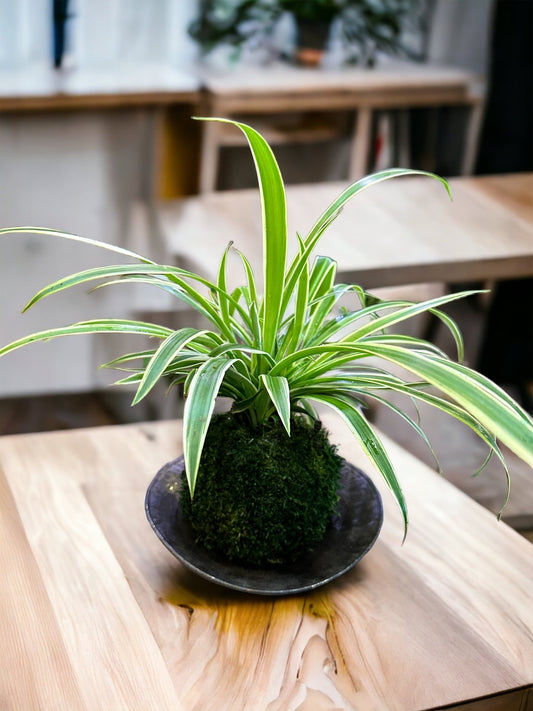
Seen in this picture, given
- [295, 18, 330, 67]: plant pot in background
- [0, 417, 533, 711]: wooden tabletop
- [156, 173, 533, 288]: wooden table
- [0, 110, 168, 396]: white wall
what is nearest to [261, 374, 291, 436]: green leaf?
[0, 417, 533, 711]: wooden tabletop

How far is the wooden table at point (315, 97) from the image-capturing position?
2225mm

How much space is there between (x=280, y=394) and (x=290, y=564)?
227mm

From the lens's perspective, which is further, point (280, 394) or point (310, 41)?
point (310, 41)

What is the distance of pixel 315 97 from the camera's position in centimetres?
229

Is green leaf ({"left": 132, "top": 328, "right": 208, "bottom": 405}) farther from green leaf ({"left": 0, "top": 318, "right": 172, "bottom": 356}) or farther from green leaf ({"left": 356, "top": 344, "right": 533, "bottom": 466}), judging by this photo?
green leaf ({"left": 356, "top": 344, "right": 533, "bottom": 466})

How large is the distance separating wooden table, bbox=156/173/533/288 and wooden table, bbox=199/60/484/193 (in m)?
0.13

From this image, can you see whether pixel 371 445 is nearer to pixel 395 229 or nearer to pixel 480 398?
pixel 480 398

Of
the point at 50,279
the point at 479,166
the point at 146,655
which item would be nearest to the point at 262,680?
the point at 146,655

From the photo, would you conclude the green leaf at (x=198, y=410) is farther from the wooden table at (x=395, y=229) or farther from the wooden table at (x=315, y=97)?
the wooden table at (x=315, y=97)

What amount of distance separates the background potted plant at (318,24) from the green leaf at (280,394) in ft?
4.88

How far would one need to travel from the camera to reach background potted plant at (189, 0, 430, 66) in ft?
7.02

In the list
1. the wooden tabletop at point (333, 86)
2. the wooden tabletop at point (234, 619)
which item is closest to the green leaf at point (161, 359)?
the wooden tabletop at point (234, 619)

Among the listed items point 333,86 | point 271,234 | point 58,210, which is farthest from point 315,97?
point 271,234

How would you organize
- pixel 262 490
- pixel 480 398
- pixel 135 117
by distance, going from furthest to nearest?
pixel 135 117, pixel 262 490, pixel 480 398
